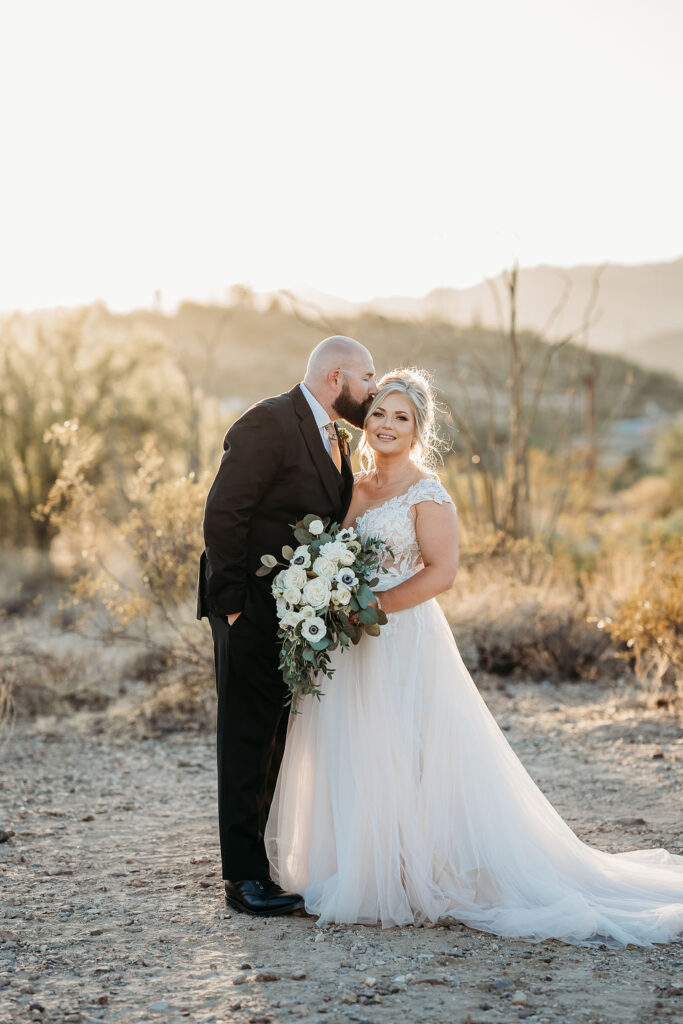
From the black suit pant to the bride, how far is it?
12cm

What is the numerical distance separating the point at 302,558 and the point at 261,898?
135 centimetres

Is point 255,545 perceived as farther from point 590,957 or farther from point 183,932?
point 590,957

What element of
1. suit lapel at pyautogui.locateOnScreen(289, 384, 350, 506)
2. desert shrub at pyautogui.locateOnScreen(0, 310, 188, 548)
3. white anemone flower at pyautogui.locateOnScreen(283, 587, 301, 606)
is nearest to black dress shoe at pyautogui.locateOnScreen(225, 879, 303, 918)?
white anemone flower at pyautogui.locateOnScreen(283, 587, 301, 606)

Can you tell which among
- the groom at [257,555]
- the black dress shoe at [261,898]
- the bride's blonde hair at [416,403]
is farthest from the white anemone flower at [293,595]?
the black dress shoe at [261,898]

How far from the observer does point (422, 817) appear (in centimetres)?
411

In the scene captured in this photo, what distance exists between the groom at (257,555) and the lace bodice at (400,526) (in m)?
0.19

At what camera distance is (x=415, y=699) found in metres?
4.22

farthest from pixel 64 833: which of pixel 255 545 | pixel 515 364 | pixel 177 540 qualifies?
pixel 515 364

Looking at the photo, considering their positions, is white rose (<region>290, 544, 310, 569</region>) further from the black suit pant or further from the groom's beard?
the groom's beard

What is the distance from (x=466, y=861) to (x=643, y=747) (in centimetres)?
301

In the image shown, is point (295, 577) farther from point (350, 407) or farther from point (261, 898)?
point (261, 898)

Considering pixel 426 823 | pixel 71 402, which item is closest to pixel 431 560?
pixel 426 823

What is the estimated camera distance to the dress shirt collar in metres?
4.33

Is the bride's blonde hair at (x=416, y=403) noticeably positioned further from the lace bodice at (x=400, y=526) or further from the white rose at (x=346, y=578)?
the white rose at (x=346, y=578)
